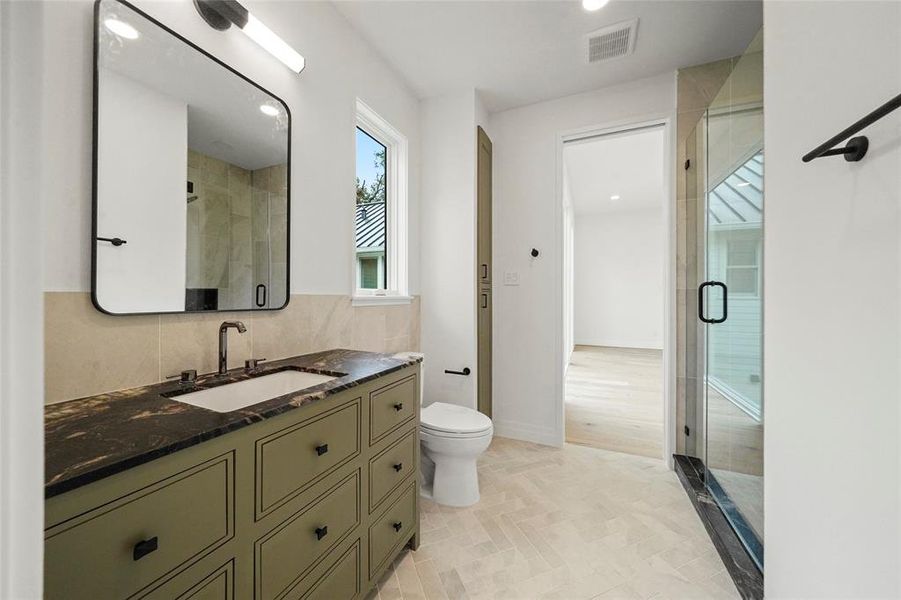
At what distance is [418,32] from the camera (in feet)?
6.86

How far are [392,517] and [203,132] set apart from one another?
5.39ft

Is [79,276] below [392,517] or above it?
above

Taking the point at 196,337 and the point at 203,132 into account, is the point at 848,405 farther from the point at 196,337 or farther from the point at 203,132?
the point at 203,132

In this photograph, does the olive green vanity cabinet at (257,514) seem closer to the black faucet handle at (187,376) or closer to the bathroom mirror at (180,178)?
the black faucet handle at (187,376)

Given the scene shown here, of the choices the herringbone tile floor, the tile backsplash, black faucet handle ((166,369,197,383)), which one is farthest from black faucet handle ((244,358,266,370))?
the herringbone tile floor

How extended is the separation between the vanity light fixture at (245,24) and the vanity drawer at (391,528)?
1941 millimetres

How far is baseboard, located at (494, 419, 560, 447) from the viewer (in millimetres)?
2775

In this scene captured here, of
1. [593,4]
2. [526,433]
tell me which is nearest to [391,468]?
[526,433]

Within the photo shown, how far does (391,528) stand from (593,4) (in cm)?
266

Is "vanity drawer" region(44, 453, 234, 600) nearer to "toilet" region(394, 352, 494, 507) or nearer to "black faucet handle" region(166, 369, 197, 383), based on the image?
"black faucet handle" region(166, 369, 197, 383)

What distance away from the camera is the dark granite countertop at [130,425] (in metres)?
0.63

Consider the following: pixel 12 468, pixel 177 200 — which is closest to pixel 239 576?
pixel 12 468

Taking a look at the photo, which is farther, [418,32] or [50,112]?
[418,32]

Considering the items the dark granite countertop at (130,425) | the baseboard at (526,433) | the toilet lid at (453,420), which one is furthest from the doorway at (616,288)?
the dark granite countertop at (130,425)
